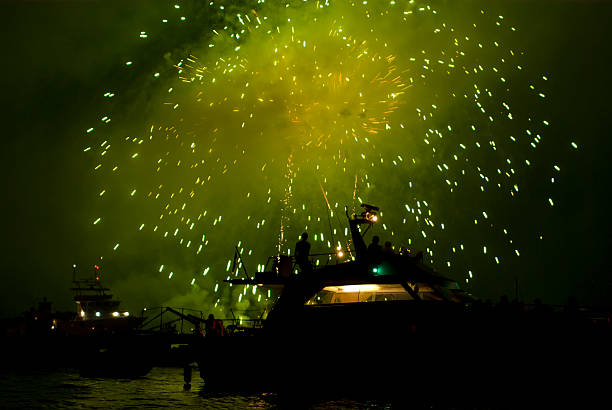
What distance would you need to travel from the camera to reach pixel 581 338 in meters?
17.3

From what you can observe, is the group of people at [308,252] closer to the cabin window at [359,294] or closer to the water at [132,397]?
the cabin window at [359,294]

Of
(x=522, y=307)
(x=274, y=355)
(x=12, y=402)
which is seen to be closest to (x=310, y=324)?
(x=274, y=355)

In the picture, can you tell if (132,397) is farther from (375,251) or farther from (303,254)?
(375,251)

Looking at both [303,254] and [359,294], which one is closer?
[359,294]

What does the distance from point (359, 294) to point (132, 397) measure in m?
10.5

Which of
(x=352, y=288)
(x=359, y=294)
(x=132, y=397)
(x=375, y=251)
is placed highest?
(x=375, y=251)

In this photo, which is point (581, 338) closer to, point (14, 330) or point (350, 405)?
point (350, 405)

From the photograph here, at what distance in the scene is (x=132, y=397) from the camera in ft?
74.7

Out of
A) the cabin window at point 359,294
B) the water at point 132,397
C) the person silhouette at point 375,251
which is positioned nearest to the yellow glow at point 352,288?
the cabin window at point 359,294

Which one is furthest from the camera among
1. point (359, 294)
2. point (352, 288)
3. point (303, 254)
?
point (303, 254)

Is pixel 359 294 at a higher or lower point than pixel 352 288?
lower

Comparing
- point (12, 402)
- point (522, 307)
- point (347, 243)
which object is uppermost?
point (347, 243)

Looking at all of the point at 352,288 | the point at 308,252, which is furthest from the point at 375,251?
the point at 308,252

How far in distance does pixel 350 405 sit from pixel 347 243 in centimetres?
775
